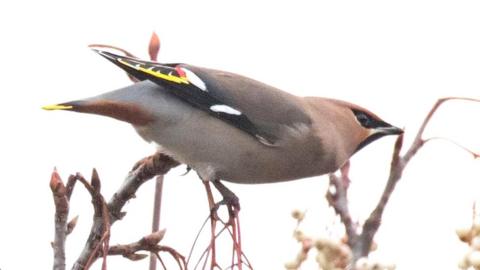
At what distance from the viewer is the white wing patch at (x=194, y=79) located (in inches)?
111

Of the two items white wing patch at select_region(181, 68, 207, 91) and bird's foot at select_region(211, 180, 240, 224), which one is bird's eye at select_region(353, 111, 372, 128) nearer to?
white wing patch at select_region(181, 68, 207, 91)

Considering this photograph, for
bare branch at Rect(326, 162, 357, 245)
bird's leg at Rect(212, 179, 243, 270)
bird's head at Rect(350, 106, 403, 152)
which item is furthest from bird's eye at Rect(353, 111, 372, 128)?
bare branch at Rect(326, 162, 357, 245)

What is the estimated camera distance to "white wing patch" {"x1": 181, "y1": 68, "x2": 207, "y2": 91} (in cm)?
283

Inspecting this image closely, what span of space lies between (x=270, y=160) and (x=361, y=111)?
1.72ft

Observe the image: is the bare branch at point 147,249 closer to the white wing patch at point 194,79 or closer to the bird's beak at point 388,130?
the white wing patch at point 194,79

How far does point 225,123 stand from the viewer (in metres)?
2.83

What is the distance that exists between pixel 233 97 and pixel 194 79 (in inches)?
5.2

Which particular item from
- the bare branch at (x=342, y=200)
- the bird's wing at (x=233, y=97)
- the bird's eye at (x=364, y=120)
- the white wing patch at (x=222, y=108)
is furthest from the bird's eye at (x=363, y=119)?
the bare branch at (x=342, y=200)

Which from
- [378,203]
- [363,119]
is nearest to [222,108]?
[363,119]

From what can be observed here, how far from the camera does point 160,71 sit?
2.70 metres

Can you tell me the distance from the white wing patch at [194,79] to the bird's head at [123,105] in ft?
0.46

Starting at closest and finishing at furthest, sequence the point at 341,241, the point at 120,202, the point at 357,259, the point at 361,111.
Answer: the point at 357,259 → the point at 341,241 → the point at 120,202 → the point at 361,111

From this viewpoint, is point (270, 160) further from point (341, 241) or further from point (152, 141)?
point (341, 241)

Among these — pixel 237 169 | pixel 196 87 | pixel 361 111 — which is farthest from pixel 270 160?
pixel 361 111
